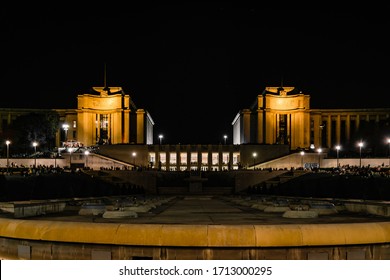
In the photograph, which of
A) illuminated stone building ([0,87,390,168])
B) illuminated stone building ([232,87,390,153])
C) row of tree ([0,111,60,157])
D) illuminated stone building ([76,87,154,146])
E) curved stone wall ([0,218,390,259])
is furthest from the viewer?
illuminated stone building ([76,87,154,146])

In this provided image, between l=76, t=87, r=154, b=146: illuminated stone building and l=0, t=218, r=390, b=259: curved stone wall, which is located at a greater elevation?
l=76, t=87, r=154, b=146: illuminated stone building

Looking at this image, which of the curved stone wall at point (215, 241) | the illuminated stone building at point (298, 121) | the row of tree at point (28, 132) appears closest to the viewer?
the curved stone wall at point (215, 241)

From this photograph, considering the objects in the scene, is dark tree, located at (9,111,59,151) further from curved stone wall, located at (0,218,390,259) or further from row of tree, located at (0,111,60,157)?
curved stone wall, located at (0,218,390,259)

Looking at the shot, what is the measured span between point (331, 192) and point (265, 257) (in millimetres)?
27773

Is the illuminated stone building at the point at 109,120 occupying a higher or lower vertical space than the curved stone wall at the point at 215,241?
higher

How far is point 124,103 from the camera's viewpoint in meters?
121

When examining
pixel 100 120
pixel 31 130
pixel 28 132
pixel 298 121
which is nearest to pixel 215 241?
pixel 28 132

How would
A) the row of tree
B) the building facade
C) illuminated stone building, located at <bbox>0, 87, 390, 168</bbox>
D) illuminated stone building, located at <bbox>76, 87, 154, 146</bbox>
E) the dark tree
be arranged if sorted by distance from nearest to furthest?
the row of tree → the dark tree → illuminated stone building, located at <bbox>0, 87, 390, 168</bbox> → the building facade → illuminated stone building, located at <bbox>76, 87, 154, 146</bbox>

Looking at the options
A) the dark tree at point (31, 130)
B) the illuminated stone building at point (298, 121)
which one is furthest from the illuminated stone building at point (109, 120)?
the illuminated stone building at point (298, 121)

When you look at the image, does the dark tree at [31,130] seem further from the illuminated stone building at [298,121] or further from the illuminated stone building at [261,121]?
the illuminated stone building at [298,121]

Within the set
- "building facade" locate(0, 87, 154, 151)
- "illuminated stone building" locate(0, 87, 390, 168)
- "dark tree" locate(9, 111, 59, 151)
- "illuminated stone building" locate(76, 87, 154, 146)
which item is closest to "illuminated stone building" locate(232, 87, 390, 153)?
"illuminated stone building" locate(0, 87, 390, 168)

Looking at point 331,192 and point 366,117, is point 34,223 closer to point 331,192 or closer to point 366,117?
point 331,192

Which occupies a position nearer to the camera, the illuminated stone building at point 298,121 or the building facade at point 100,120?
the illuminated stone building at point 298,121

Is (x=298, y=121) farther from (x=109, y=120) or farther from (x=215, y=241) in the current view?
(x=215, y=241)
